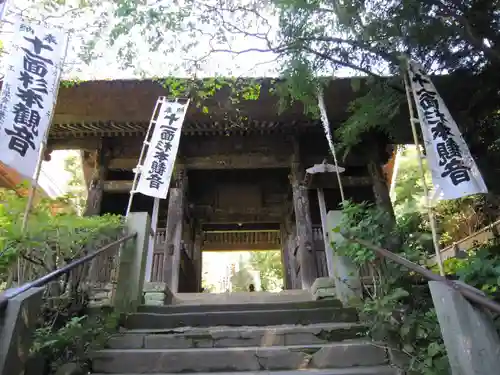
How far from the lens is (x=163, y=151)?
7691mm

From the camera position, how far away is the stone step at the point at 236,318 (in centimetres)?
470

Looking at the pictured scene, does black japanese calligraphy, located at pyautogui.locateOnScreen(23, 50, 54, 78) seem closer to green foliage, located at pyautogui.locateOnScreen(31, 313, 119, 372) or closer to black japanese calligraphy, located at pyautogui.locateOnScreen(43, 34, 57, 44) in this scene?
black japanese calligraphy, located at pyautogui.locateOnScreen(43, 34, 57, 44)

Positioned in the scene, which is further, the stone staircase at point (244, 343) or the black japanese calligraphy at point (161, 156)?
the black japanese calligraphy at point (161, 156)

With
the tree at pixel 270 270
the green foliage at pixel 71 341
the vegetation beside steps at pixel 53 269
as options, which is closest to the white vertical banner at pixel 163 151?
the vegetation beside steps at pixel 53 269

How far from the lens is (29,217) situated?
3.86m

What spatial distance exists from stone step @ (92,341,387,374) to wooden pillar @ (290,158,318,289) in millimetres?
4350

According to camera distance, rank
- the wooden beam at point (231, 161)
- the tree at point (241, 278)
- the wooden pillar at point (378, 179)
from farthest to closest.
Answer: the tree at point (241, 278) → the wooden beam at point (231, 161) → the wooden pillar at point (378, 179)

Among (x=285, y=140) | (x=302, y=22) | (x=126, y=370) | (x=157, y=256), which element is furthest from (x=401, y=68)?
(x=157, y=256)

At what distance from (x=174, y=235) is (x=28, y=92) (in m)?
4.87

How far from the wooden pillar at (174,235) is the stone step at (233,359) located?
446 centimetres

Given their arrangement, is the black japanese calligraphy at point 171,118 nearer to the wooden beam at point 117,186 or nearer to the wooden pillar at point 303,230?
the wooden beam at point 117,186

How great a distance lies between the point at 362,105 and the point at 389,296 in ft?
9.01

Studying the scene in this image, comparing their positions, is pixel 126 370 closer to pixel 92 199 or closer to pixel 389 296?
pixel 389 296

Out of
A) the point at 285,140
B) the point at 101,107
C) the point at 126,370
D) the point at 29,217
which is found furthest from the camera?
the point at 285,140
